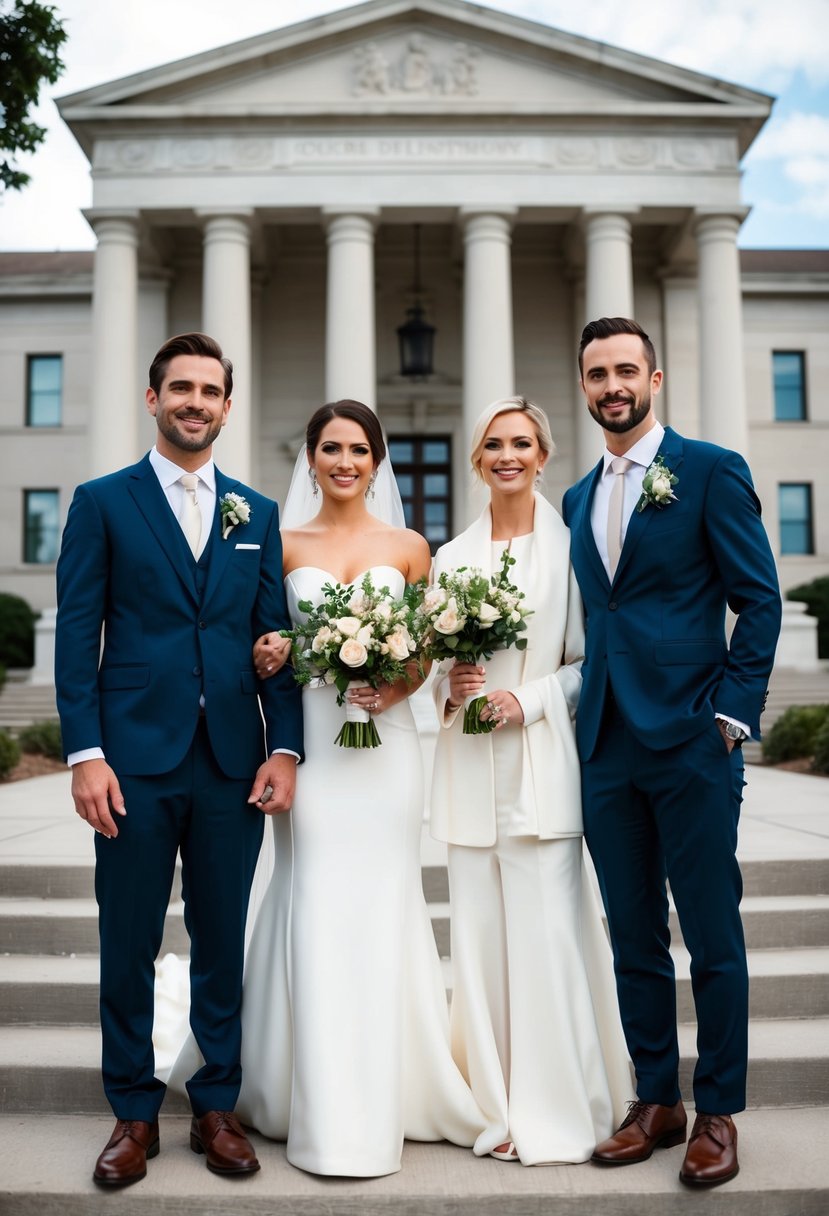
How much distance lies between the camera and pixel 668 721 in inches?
171

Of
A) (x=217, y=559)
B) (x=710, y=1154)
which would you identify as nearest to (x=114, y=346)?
(x=217, y=559)

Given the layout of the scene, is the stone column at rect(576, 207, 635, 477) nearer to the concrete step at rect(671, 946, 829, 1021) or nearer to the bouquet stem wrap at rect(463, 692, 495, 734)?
the concrete step at rect(671, 946, 829, 1021)

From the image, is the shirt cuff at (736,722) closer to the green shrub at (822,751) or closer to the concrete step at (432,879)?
the concrete step at (432,879)

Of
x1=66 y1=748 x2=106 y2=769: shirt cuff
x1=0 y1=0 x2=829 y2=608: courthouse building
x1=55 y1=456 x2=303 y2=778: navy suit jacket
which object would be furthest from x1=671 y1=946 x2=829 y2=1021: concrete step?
x1=0 y1=0 x2=829 y2=608: courthouse building

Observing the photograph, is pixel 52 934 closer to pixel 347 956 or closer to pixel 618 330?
pixel 347 956

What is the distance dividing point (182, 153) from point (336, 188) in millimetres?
3881

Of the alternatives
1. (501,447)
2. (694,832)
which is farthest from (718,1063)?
(501,447)

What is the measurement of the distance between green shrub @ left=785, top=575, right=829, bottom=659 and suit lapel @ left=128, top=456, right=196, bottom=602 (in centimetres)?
2763

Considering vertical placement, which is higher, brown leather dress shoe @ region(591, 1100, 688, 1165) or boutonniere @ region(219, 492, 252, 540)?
boutonniere @ region(219, 492, 252, 540)

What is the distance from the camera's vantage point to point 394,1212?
4.16 m

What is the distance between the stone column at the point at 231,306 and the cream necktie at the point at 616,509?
20.8 metres

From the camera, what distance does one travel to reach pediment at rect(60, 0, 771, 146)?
25969 mm

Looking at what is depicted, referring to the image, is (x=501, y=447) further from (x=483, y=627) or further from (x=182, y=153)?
(x=182, y=153)

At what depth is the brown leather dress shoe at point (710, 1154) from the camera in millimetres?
4156
